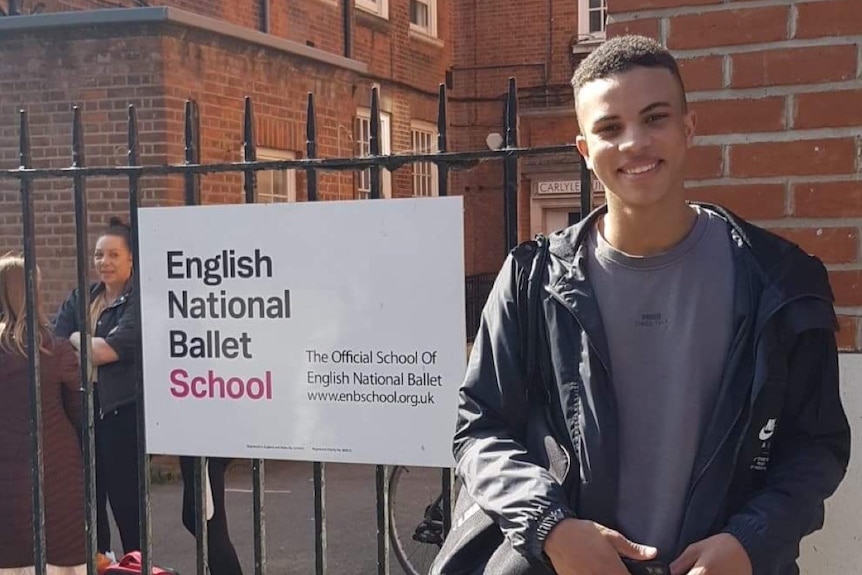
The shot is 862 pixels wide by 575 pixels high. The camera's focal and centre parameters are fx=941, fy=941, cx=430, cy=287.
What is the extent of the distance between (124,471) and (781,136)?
3594 mm

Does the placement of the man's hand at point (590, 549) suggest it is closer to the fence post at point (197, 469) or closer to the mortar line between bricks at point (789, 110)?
the mortar line between bricks at point (789, 110)

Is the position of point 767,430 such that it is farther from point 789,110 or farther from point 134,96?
point 134,96

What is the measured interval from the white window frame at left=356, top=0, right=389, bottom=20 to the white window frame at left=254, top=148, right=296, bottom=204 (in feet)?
18.4

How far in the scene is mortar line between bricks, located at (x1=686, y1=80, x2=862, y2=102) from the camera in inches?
95.0

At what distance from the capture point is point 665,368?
188 centimetres

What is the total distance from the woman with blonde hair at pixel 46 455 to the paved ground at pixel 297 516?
1.95 m

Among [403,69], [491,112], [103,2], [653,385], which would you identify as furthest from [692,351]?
[491,112]

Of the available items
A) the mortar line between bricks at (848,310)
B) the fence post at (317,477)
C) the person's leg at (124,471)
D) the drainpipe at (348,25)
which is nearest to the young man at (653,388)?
the mortar line between bricks at (848,310)

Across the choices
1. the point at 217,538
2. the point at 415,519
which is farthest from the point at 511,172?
the point at 415,519

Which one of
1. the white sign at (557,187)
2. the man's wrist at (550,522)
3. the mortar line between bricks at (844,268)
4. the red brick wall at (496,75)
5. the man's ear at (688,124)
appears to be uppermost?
the red brick wall at (496,75)

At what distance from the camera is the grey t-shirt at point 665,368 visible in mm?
1854

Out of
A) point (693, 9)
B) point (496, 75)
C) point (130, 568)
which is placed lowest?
point (130, 568)

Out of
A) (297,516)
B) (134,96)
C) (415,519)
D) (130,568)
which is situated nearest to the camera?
(130,568)

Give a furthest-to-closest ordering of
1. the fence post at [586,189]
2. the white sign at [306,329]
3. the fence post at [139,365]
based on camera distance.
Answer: the fence post at [139,365] < the white sign at [306,329] < the fence post at [586,189]
